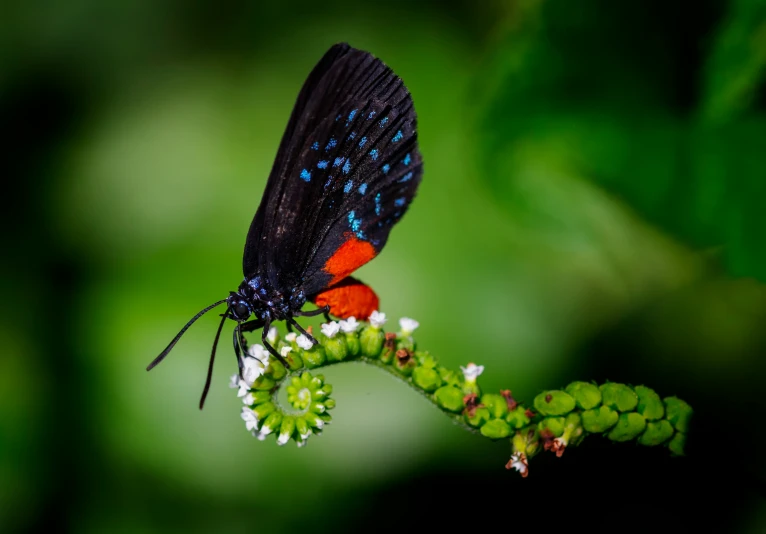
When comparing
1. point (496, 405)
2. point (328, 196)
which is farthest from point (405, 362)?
point (328, 196)

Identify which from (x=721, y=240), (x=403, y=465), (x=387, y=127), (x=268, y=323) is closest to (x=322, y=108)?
(x=387, y=127)

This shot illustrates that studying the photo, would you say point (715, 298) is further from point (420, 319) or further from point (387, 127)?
point (387, 127)

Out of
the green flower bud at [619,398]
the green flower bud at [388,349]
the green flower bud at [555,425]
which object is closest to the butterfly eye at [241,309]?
the green flower bud at [388,349]

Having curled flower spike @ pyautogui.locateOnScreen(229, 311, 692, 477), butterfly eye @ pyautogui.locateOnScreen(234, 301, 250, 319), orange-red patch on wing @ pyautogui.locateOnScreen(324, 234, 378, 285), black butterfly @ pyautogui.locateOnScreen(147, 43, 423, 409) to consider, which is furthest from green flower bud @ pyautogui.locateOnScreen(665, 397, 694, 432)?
butterfly eye @ pyautogui.locateOnScreen(234, 301, 250, 319)

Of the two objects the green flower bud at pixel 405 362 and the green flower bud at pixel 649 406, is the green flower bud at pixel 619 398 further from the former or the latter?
the green flower bud at pixel 405 362

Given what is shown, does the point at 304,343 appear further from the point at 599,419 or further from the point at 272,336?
the point at 599,419

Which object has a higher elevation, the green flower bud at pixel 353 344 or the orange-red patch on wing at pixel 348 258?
the orange-red patch on wing at pixel 348 258
